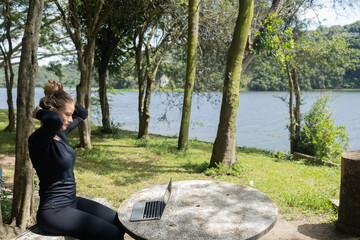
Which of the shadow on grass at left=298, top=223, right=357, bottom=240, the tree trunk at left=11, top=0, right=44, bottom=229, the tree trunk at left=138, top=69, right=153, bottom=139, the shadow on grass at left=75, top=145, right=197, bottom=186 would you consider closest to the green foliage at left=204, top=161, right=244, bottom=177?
the shadow on grass at left=75, top=145, right=197, bottom=186

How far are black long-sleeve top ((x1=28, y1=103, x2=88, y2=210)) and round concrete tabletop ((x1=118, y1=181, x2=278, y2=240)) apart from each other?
0.53 metres

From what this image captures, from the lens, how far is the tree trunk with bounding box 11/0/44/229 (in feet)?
11.6

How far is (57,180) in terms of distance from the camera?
244 cm

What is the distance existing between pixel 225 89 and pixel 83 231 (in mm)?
5102

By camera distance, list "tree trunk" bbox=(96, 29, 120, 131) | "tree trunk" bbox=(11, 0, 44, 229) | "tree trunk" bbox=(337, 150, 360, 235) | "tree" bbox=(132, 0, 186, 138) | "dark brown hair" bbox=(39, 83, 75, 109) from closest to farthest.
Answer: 1. "dark brown hair" bbox=(39, 83, 75, 109)
2. "tree trunk" bbox=(11, 0, 44, 229)
3. "tree trunk" bbox=(337, 150, 360, 235)
4. "tree" bbox=(132, 0, 186, 138)
5. "tree trunk" bbox=(96, 29, 120, 131)

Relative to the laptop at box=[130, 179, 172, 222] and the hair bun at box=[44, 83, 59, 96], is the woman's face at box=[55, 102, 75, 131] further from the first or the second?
the laptop at box=[130, 179, 172, 222]

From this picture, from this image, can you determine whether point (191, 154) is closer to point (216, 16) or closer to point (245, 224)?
point (216, 16)

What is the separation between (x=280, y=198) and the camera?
18.1ft

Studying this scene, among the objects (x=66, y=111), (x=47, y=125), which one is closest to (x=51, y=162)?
(x=47, y=125)

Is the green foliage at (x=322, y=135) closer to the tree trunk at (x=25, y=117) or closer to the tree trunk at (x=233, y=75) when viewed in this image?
the tree trunk at (x=233, y=75)

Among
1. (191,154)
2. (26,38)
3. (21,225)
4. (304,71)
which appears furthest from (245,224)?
(304,71)

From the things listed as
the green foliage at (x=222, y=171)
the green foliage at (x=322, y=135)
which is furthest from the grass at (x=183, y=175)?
the green foliage at (x=322, y=135)

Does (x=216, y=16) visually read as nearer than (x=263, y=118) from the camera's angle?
Yes

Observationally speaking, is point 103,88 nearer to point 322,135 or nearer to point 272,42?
point 272,42
